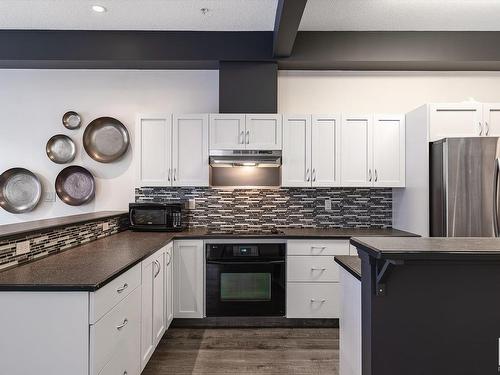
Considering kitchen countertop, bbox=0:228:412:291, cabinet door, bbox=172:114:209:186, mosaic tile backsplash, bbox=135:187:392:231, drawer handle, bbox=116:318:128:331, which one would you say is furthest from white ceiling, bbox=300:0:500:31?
drawer handle, bbox=116:318:128:331

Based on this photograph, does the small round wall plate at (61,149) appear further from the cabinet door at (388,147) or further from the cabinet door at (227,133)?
the cabinet door at (388,147)

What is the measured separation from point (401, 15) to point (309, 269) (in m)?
2.45

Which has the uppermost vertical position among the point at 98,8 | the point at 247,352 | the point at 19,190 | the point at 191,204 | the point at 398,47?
the point at 98,8

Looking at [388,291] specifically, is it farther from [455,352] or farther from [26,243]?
[26,243]

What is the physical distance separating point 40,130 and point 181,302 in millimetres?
2472

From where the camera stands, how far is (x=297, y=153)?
3473 mm

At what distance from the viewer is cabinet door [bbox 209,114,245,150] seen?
3424 millimetres

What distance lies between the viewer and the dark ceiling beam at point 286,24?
250 cm

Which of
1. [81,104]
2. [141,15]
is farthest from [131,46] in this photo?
[81,104]

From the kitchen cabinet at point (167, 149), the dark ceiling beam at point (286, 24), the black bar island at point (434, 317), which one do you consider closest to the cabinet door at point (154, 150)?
the kitchen cabinet at point (167, 149)

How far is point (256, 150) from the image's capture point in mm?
3416

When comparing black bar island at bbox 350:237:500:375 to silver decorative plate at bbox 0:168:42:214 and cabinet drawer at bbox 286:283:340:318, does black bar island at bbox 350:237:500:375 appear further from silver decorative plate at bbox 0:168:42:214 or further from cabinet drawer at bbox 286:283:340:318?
silver decorative plate at bbox 0:168:42:214

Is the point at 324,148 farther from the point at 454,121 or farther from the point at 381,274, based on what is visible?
the point at 381,274

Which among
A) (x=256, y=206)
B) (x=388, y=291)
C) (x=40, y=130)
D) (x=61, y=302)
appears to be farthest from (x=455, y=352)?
(x=40, y=130)
